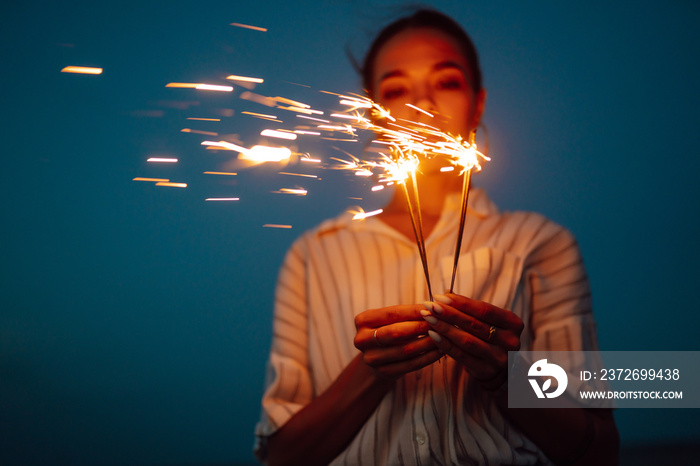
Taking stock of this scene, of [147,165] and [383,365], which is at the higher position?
[147,165]

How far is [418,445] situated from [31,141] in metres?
1.87

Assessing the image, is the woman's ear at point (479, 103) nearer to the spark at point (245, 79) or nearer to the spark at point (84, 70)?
the spark at point (245, 79)

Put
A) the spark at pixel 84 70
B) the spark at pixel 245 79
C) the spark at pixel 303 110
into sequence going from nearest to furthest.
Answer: the spark at pixel 303 110 → the spark at pixel 245 79 → the spark at pixel 84 70

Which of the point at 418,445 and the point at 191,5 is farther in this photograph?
the point at 191,5

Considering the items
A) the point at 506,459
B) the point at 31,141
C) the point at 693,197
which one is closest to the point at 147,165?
the point at 31,141

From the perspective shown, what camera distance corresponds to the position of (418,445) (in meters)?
1.08

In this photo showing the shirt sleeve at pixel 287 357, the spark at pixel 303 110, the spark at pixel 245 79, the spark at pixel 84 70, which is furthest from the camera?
the spark at pixel 84 70

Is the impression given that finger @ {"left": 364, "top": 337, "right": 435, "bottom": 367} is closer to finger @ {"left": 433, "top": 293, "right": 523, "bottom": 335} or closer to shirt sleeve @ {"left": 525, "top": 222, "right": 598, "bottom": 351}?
finger @ {"left": 433, "top": 293, "right": 523, "bottom": 335}

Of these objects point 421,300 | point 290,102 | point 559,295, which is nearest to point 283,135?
point 290,102

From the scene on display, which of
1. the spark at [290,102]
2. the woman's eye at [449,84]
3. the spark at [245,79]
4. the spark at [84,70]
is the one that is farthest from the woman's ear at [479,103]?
the spark at [84,70]

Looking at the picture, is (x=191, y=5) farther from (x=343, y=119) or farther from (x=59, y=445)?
(x=59, y=445)

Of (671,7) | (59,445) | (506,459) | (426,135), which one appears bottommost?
(59,445)

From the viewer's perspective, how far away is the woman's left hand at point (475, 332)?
0.96 meters

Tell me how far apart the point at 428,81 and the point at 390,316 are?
663mm
